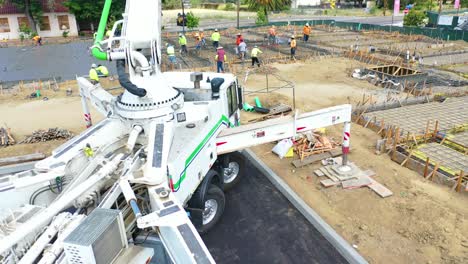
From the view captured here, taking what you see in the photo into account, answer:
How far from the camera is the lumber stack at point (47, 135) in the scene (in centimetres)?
1326

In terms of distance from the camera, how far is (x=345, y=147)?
9.98m

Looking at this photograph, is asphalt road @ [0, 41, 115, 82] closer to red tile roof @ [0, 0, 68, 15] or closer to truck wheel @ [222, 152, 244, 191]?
red tile roof @ [0, 0, 68, 15]

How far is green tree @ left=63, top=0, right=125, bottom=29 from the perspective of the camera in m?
42.8

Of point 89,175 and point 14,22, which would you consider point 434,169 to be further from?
point 14,22

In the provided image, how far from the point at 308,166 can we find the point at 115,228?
23.7 feet

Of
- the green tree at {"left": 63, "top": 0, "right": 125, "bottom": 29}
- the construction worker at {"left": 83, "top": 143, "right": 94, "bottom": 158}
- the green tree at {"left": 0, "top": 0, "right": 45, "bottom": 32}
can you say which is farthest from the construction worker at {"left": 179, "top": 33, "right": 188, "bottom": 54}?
the green tree at {"left": 0, "top": 0, "right": 45, "bottom": 32}

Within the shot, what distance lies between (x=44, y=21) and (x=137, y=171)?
4528 cm

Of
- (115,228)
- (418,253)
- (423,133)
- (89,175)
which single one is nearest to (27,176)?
(89,175)

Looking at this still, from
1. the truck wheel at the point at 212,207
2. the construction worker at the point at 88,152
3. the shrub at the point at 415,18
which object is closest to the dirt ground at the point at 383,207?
the truck wheel at the point at 212,207

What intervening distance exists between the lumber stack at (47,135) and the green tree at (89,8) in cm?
3240

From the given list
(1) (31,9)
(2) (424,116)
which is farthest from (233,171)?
(1) (31,9)

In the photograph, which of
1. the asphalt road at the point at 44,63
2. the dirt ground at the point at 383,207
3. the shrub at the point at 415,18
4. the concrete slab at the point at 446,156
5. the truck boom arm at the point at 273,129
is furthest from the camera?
the shrub at the point at 415,18

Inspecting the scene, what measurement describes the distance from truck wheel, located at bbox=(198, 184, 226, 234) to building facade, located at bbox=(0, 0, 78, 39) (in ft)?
138

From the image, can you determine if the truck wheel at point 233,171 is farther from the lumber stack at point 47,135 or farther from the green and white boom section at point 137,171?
the lumber stack at point 47,135
